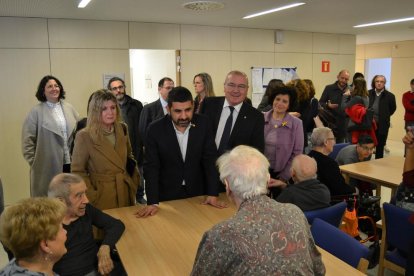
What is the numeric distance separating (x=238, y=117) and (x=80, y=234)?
4.73ft

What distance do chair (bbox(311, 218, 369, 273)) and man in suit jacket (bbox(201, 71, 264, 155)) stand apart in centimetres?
95

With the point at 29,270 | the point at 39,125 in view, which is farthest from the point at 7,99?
the point at 29,270

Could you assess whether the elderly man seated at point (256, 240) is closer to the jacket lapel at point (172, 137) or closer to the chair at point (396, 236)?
the jacket lapel at point (172, 137)

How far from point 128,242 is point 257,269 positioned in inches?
38.9

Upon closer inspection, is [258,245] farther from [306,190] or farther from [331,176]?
[331,176]

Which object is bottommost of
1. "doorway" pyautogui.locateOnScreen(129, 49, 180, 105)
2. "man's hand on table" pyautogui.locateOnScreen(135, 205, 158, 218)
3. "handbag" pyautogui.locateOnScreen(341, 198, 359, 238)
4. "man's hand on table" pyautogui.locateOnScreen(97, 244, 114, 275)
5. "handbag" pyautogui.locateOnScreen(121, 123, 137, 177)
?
"handbag" pyautogui.locateOnScreen(341, 198, 359, 238)

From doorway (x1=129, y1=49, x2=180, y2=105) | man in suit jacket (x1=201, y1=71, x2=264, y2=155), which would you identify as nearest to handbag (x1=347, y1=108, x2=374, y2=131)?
doorway (x1=129, y1=49, x2=180, y2=105)

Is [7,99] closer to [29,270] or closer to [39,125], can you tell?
[39,125]

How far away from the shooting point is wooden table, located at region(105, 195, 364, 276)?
1686 millimetres

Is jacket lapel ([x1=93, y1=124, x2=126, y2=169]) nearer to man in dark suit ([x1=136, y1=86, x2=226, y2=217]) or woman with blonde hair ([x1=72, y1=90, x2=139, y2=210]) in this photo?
woman with blonde hair ([x1=72, y1=90, x2=139, y2=210])

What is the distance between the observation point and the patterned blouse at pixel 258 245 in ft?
3.90

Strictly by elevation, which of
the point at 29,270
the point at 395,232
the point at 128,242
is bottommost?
the point at 395,232

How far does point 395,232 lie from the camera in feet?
7.88

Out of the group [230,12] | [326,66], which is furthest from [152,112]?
[326,66]
